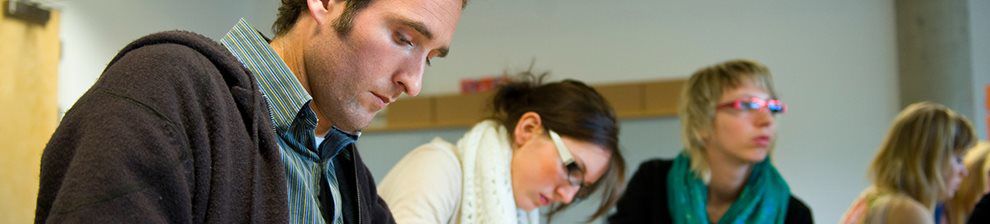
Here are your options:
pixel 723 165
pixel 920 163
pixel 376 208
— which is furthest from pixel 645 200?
pixel 376 208

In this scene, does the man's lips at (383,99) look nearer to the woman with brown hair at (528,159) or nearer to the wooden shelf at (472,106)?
the woman with brown hair at (528,159)

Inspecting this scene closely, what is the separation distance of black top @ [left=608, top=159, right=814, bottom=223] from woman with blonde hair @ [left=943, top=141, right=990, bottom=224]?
0.79m

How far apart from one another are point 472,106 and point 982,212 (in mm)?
2604

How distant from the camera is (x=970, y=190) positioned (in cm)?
327

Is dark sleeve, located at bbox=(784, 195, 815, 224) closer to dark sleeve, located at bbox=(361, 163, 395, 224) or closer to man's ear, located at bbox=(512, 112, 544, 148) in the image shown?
man's ear, located at bbox=(512, 112, 544, 148)

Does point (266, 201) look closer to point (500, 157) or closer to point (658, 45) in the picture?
point (500, 157)

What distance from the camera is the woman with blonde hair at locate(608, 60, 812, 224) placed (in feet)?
8.59

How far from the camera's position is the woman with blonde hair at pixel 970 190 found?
3254 millimetres

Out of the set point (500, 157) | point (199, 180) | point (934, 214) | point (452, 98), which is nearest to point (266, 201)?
point (199, 180)

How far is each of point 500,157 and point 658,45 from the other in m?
2.91

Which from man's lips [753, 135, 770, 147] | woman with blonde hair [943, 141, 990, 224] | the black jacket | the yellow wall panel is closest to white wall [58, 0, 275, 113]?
the yellow wall panel

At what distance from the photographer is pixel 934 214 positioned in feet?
10.2

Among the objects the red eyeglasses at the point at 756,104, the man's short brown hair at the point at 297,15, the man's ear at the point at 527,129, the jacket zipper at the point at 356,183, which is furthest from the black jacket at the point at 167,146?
the red eyeglasses at the point at 756,104

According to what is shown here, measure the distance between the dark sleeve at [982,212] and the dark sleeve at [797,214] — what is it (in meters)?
0.68
